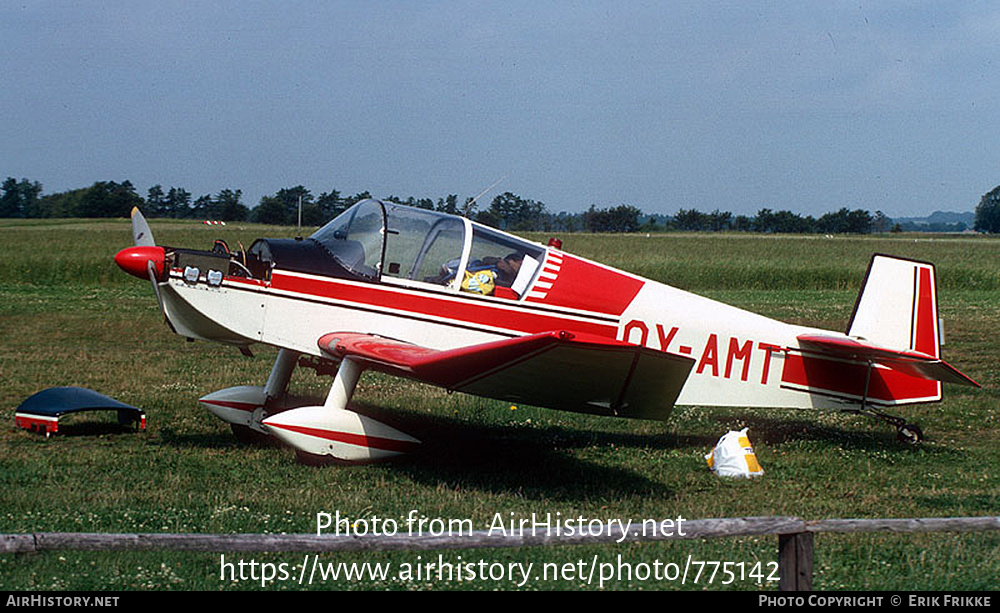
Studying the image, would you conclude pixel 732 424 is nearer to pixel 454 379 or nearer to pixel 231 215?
pixel 454 379

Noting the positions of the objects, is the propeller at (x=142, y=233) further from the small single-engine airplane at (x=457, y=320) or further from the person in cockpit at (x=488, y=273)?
the person in cockpit at (x=488, y=273)

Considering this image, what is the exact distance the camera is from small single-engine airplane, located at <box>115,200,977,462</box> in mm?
7875

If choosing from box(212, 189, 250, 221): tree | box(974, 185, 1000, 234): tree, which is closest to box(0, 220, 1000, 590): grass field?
box(212, 189, 250, 221): tree

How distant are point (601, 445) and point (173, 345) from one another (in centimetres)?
900

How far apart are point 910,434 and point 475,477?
4669 millimetres

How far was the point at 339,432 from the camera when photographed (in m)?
7.68

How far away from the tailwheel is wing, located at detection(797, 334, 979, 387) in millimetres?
560

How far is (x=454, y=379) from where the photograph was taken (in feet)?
23.2

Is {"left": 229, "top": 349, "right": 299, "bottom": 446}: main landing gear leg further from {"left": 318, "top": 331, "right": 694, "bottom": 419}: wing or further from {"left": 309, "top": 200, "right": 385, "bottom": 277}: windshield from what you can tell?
{"left": 318, "top": 331, "right": 694, "bottom": 419}: wing

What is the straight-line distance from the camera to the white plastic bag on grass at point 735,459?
7867mm

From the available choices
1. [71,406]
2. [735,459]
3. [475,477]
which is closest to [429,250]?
[475,477]

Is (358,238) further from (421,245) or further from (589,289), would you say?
(589,289)

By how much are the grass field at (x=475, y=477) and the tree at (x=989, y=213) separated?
110 m
